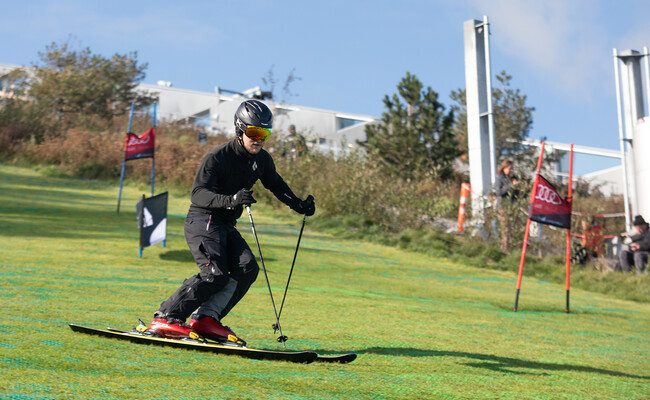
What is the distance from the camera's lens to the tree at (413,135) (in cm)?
3109

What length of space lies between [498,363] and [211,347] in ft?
8.65

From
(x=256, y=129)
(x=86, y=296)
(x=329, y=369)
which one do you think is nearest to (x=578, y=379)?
→ (x=329, y=369)

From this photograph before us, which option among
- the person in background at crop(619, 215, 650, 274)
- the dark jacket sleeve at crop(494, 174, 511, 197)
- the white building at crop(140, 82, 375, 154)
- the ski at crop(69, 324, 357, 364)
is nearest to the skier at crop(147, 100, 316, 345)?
the ski at crop(69, 324, 357, 364)

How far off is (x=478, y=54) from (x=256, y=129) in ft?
58.9

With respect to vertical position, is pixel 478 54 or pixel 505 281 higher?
pixel 478 54

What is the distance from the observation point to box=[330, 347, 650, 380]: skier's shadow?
8.14 meters

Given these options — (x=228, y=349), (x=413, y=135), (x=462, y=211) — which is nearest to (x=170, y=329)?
(x=228, y=349)

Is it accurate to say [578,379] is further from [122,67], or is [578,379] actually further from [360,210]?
[122,67]

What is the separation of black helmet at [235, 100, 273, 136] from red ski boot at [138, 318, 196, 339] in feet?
5.16

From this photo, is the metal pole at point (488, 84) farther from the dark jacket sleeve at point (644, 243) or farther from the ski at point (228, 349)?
the ski at point (228, 349)

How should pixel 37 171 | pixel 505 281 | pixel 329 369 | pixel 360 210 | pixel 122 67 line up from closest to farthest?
pixel 329 369 < pixel 505 281 < pixel 360 210 < pixel 37 171 < pixel 122 67

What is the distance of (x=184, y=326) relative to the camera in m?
7.56

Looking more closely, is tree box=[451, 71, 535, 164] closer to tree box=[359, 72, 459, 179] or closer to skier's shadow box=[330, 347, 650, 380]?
tree box=[359, 72, 459, 179]

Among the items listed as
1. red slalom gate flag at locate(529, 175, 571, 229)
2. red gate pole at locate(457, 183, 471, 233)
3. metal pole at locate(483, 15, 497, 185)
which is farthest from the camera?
metal pole at locate(483, 15, 497, 185)
